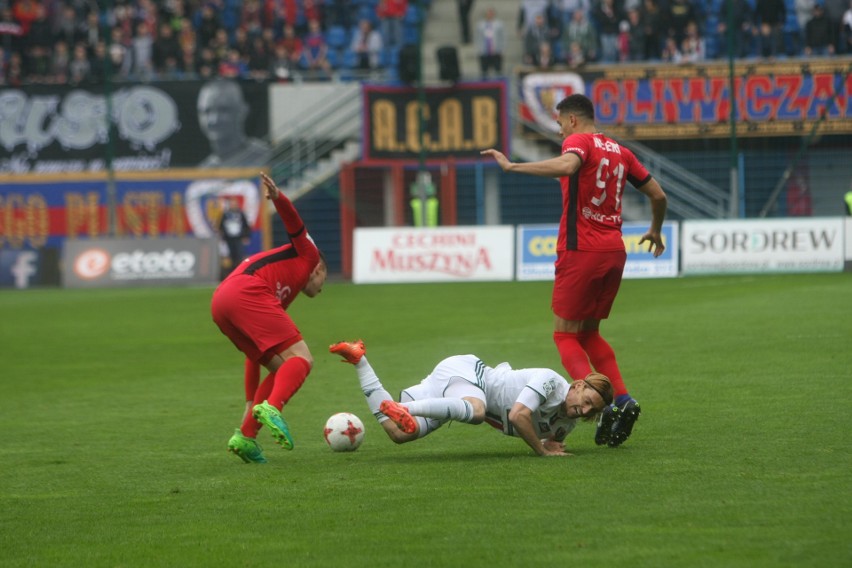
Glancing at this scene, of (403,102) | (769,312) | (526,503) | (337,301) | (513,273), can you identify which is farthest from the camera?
(403,102)

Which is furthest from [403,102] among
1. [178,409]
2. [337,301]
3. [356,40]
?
[178,409]

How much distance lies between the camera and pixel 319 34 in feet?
116

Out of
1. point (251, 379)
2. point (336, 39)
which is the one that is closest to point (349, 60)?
point (336, 39)

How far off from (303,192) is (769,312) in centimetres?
1757

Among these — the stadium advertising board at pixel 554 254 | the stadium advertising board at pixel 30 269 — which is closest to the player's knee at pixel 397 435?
the stadium advertising board at pixel 554 254

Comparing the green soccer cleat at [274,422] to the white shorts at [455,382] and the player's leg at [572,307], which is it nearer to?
the white shorts at [455,382]

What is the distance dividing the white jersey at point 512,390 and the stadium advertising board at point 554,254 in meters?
18.5

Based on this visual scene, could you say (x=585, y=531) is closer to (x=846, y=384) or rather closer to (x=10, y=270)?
(x=846, y=384)

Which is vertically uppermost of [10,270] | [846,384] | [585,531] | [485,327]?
[585,531]

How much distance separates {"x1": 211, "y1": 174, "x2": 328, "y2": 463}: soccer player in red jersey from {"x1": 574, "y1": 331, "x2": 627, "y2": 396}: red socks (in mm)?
1763

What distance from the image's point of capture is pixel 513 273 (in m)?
27.8

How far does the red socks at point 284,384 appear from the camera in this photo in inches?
336

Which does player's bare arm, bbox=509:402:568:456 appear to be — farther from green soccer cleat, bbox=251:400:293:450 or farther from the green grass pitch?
green soccer cleat, bbox=251:400:293:450

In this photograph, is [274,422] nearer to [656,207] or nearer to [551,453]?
[551,453]
